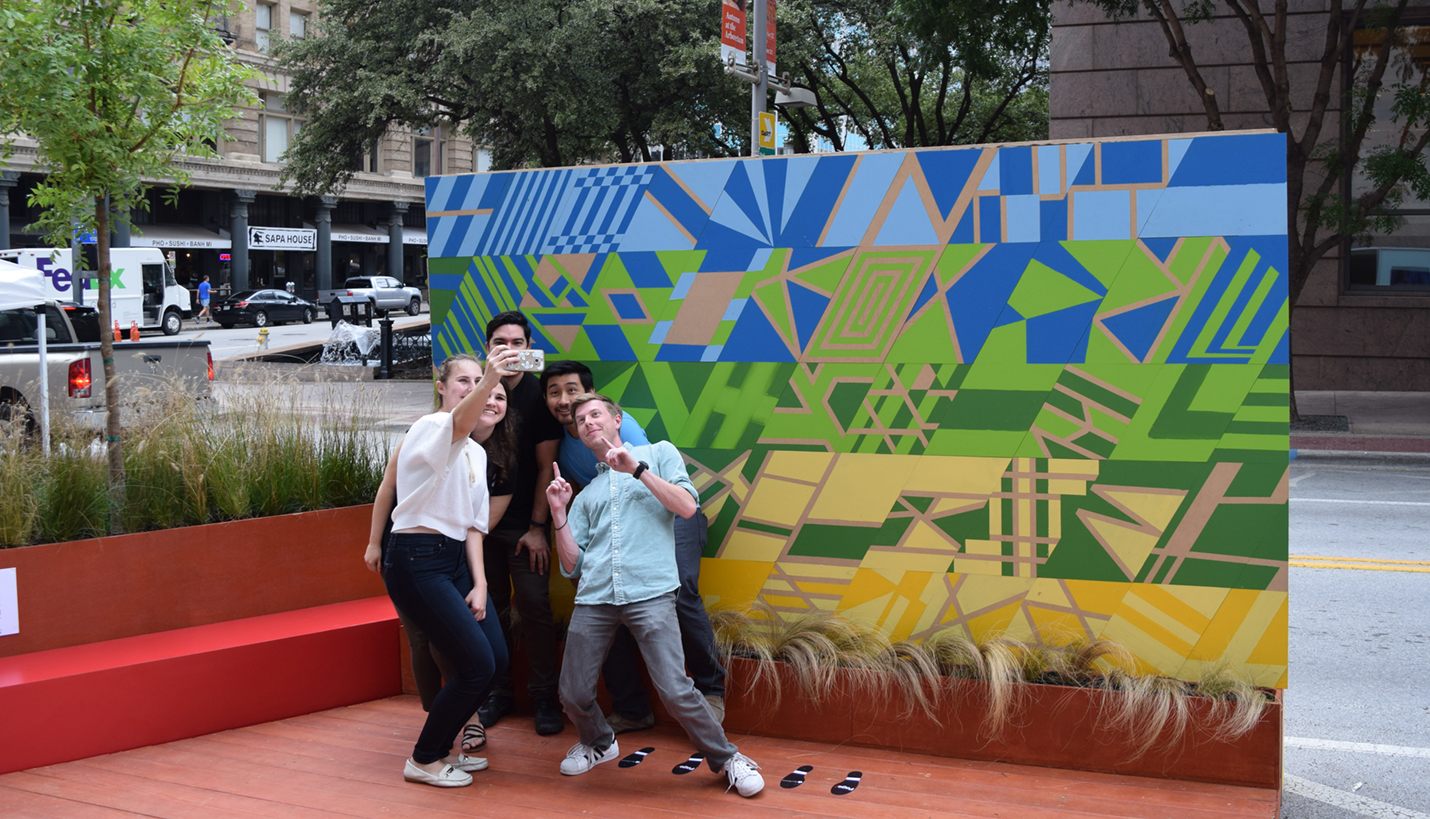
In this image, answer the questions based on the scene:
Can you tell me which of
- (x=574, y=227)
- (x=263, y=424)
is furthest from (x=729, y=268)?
(x=263, y=424)

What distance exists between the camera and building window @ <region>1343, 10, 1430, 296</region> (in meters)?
19.2

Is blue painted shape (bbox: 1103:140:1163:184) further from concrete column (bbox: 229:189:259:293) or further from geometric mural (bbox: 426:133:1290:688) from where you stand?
concrete column (bbox: 229:189:259:293)

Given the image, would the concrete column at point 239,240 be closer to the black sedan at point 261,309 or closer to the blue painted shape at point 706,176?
the black sedan at point 261,309

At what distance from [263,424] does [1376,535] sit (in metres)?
9.28

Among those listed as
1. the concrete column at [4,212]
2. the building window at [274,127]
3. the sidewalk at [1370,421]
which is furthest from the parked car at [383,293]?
the sidewalk at [1370,421]

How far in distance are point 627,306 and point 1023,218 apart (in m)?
2.07

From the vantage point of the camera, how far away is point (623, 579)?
4625 mm

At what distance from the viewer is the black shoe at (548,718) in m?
5.19

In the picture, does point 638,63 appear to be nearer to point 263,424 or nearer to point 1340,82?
point 1340,82

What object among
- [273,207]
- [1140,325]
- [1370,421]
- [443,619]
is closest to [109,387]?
[443,619]

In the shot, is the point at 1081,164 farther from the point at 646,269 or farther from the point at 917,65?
the point at 917,65

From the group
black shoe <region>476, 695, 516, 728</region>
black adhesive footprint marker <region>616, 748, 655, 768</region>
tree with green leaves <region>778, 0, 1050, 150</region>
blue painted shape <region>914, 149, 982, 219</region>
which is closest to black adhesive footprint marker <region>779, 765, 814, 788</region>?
black adhesive footprint marker <region>616, 748, 655, 768</region>

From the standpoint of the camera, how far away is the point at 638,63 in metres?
23.9

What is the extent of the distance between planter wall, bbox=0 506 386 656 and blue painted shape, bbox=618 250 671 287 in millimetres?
2019
